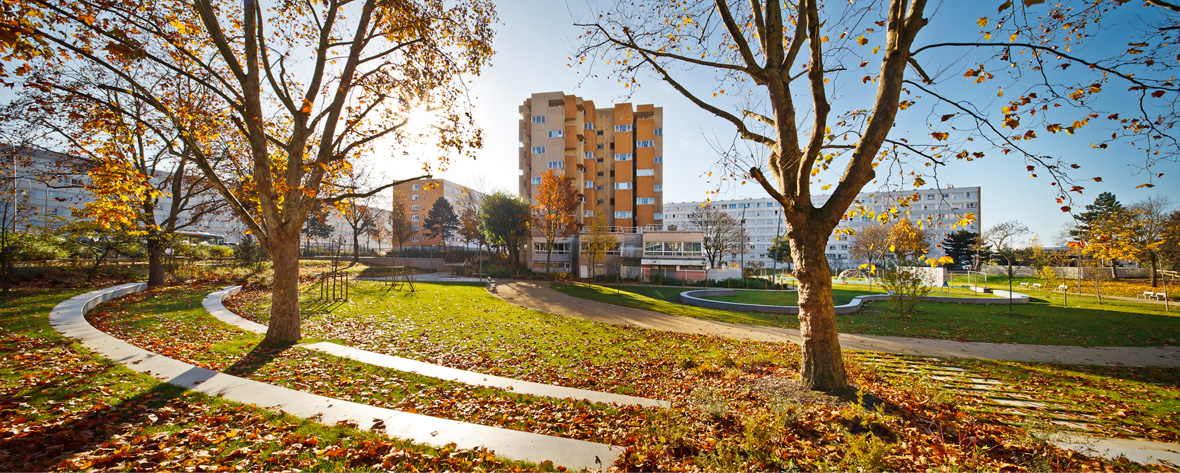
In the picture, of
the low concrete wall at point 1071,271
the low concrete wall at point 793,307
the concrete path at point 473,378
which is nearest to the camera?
the concrete path at point 473,378

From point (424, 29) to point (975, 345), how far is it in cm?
1727

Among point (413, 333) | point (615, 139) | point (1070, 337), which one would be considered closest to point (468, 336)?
point (413, 333)

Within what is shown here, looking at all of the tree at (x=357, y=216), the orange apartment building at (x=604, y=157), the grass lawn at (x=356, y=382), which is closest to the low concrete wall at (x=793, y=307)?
the grass lawn at (x=356, y=382)

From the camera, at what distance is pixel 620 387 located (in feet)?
21.5

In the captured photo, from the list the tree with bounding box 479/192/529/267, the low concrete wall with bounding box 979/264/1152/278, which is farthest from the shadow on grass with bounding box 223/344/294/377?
the low concrete wall with bounding box 979/264/1152/278

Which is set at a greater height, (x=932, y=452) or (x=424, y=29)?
(x=424, y=29)

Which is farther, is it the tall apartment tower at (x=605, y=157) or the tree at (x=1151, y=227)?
the tall apartment tower at (x=605, y=157)

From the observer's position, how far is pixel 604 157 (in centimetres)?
4856

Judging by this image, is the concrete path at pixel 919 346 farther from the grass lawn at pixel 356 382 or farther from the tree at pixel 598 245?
the tree at pixel 598 245

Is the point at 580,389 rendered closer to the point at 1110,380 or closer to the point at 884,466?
the point at 884,466

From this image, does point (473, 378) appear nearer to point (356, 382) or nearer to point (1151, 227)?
point (356, 382)

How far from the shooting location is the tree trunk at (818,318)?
18.4ft

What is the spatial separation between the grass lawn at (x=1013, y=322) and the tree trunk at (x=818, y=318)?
30.6ft

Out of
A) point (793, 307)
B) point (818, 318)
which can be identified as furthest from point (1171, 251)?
point (818, 318)
